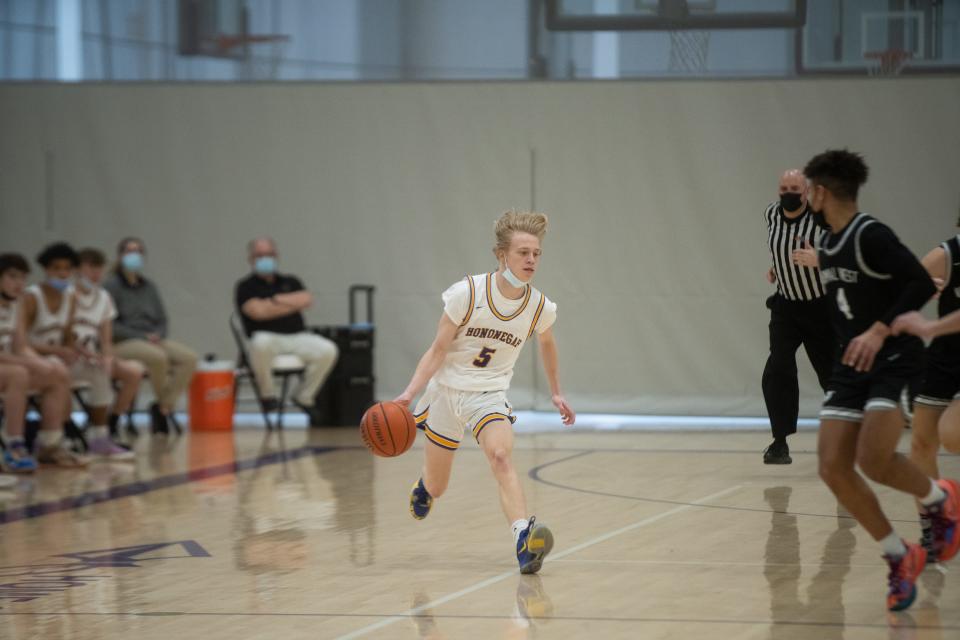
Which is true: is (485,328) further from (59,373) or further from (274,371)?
(274,371)

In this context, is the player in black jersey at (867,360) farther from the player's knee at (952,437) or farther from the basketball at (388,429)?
the basketball at (388,429)

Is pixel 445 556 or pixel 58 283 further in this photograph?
pixel 58 283

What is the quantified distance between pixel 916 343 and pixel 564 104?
7884 mm

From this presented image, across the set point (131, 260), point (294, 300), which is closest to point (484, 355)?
point (294, 300)

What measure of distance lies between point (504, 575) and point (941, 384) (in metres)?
1.99

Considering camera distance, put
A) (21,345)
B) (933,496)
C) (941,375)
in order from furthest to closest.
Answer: (21,345) → (941,375) → (933,496)

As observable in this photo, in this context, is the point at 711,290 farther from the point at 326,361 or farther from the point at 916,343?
the point at 916,343

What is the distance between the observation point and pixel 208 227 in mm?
12633

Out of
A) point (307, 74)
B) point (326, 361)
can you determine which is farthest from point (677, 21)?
point (326, 361)

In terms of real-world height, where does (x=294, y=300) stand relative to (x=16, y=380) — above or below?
above

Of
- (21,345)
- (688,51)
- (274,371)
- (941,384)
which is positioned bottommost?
(274,371)

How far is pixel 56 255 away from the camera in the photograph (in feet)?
30.1

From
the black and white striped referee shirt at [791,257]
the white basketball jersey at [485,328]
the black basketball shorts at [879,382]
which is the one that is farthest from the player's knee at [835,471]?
the black and white striped referee shirt at [791,257]

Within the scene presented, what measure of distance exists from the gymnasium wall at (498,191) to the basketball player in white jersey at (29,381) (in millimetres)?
3365
